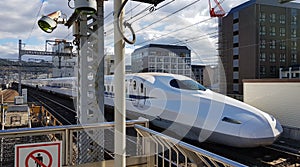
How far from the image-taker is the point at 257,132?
6.15m

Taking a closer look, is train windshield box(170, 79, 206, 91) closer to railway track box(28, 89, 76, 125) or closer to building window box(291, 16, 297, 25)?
railway track box(28, 89, 76, 125)

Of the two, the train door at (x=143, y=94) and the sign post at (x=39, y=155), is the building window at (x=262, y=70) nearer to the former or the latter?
the train door at (x=143, y=94)

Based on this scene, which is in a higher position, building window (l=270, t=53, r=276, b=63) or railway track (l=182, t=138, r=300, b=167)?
building window (l=270, t=53, r=276, b=63)

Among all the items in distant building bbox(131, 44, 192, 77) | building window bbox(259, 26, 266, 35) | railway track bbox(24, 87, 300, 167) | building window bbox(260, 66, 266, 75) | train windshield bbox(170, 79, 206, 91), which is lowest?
railway track bbox(24, 87, 300, 167)

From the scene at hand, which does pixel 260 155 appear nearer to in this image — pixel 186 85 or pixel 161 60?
pixel 186 85

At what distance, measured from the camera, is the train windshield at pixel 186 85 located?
841 cm

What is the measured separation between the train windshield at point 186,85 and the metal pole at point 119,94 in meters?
6.15

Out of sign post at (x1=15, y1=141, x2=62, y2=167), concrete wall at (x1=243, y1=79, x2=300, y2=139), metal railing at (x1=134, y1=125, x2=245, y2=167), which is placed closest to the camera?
metal railing at (x1=134, y1=125, x2=245, y2=167)

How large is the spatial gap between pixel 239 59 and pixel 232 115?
23.5 meters

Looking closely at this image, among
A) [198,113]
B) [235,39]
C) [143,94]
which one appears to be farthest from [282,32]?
[198,113]

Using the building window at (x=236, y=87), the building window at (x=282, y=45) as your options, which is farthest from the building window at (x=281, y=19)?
the building window at (x=236, y=87)

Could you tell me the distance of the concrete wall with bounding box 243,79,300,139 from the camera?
10.3m

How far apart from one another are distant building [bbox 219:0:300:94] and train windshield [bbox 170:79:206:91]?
1998 cm

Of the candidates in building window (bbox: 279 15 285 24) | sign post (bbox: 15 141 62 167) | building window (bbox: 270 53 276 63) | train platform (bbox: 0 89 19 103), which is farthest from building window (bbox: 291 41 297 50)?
sign post (bbox: 15 141 62 167)
